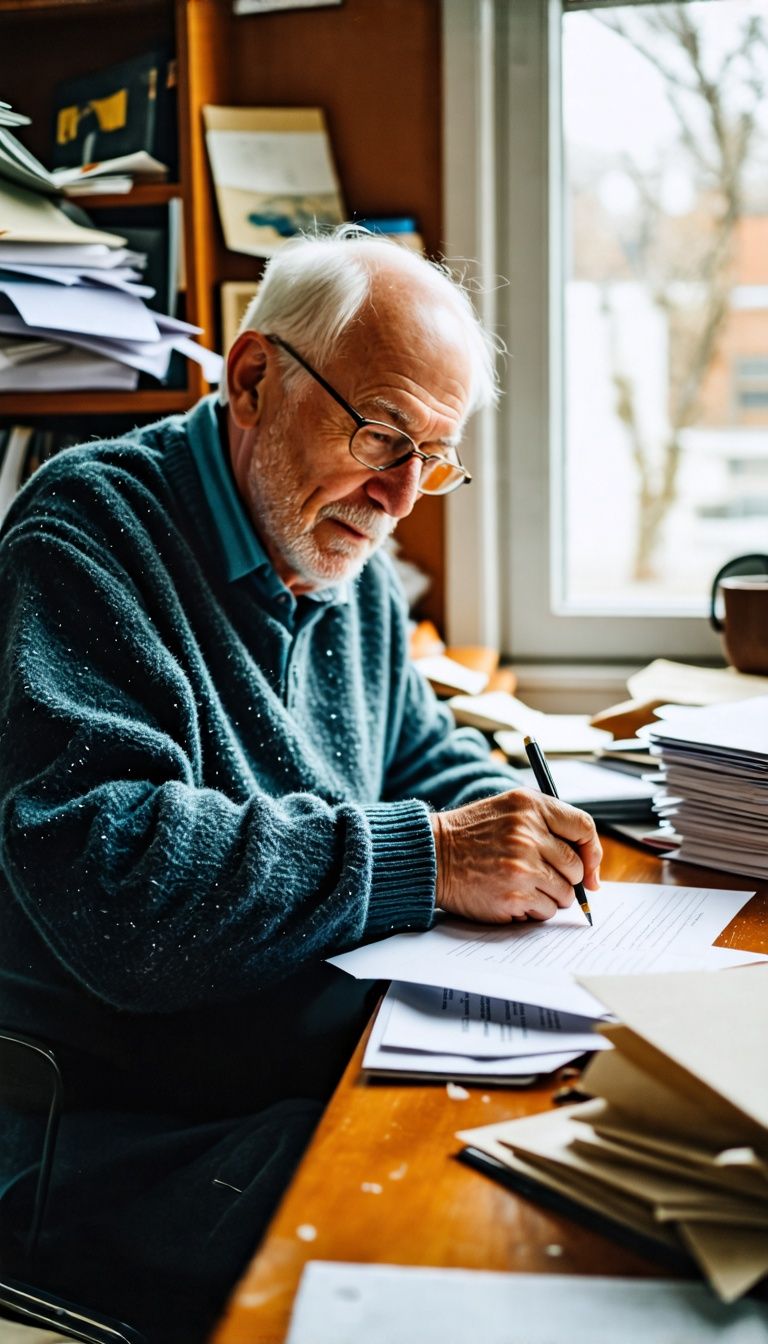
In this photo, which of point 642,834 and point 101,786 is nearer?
point 101,786

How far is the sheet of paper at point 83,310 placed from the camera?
4.90ft

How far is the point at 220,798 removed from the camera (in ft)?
3.09

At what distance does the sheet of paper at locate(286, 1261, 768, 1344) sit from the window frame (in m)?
1.49

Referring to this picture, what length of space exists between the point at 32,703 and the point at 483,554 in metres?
1.13

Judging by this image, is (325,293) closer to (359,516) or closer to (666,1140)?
(359,516)

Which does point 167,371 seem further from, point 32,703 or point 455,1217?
point 455,1217

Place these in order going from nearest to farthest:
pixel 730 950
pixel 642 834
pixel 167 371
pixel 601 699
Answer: pixel 730 950 < pixel 642 834 < pixel 167 371 < pixel 601 699

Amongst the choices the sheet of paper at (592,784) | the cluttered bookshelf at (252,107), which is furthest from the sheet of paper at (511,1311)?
the cluttered bookshelf at (252,107)

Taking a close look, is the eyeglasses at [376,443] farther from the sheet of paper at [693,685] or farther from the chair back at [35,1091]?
the chair back at [35,1091]

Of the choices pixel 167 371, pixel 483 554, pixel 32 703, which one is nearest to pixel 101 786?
pixel 32 703

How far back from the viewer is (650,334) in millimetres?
1955

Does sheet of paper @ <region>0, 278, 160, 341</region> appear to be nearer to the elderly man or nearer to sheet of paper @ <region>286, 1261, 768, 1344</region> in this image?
the elderly man

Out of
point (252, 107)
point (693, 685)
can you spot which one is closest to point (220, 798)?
point (693, 685)

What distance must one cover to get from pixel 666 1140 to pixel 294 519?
79 cm
